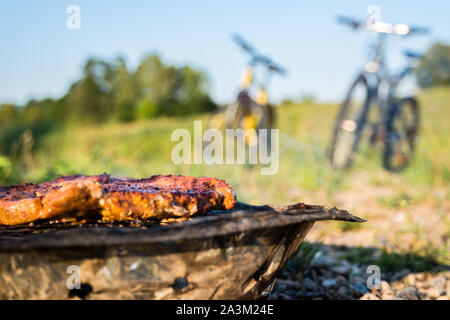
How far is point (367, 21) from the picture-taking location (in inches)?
266

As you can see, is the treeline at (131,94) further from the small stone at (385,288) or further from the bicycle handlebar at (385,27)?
the small stone at (385,288)

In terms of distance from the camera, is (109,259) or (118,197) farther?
(118,197)

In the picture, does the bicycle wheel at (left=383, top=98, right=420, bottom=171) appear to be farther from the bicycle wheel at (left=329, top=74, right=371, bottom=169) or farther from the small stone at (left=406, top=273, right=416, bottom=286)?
the small stone at (left=406, top=273, right=416, bottom=286)

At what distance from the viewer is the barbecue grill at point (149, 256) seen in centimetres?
118

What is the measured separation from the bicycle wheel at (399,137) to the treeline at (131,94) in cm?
3405

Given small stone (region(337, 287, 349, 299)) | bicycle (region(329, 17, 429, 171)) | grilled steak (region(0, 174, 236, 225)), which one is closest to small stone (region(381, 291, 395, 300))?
small stone (region(337, 287, 349, 299))

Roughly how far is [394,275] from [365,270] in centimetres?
19

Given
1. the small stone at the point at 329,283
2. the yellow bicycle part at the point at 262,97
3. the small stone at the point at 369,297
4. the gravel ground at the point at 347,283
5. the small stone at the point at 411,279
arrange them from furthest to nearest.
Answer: the yellow bicycle part at the point at 262,97, the small stone at the point at 411,279, the small stone at the point at 329,283, the gravel ground at the point at 347,283, the small stone at the point at 369,297

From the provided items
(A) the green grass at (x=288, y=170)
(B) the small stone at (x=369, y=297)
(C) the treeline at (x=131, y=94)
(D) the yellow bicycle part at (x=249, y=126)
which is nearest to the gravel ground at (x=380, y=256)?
(B) the small stone at (x=369, y=297)

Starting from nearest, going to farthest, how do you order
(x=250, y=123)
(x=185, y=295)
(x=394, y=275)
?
(x=185, y=295) < (x=394, y=275) < (x=250, y=123)

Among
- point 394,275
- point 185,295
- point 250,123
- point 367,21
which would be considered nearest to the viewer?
point 185,295

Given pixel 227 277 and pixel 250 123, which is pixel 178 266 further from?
pixel 250 123

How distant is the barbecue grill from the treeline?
132 feet
